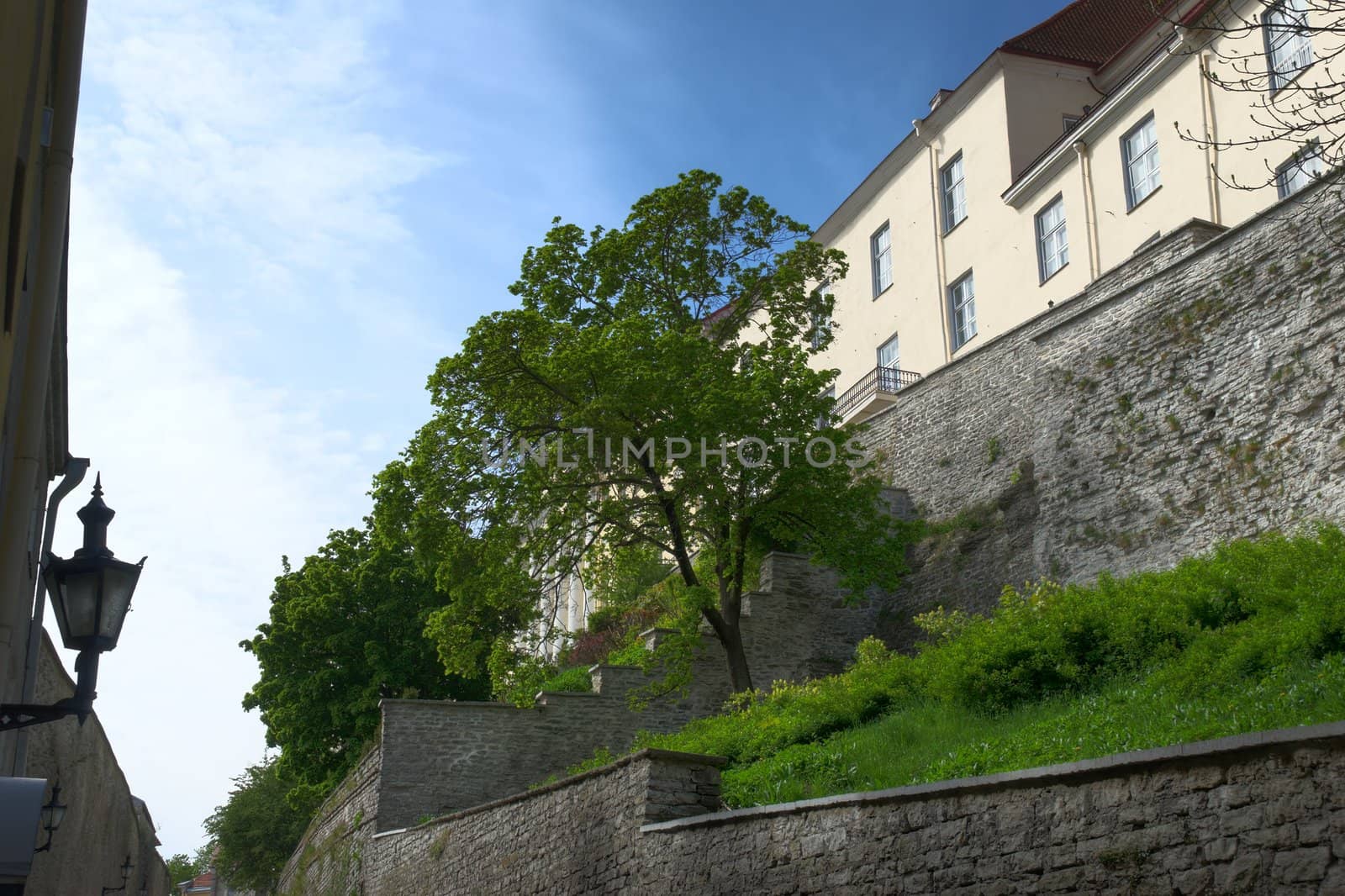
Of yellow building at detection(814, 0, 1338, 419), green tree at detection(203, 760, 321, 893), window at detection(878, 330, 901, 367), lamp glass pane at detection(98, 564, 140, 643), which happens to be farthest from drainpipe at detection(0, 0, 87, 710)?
green tree at detection(203, 760, 321, 893)

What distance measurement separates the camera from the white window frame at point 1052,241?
85.8 ft

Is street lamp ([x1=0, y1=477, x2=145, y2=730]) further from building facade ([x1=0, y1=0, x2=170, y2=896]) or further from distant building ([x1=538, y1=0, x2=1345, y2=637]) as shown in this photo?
distant building ([x1=538, y1=0, x2=1345, y2=637])

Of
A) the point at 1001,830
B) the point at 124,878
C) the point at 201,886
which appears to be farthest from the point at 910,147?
the point at 201,886

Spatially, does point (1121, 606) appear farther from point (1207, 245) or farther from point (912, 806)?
point (1207, 245)

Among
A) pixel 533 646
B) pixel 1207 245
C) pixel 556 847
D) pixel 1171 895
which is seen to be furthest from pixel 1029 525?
pixel 1171 895

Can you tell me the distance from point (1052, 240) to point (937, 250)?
361 centimetres

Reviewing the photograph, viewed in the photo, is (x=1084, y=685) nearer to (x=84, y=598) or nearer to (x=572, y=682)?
(x=84, y=598)

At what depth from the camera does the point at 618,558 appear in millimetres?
20500

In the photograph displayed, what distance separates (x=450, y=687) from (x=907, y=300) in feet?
45.3

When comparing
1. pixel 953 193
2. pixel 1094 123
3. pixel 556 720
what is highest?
pixel 953 193

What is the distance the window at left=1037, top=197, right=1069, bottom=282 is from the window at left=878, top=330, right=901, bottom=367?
16.1 feet

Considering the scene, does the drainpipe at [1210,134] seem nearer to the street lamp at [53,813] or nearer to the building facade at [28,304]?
the building facade at [28,304]

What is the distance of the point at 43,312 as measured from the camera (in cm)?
653

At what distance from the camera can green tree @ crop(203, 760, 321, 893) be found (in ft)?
118
